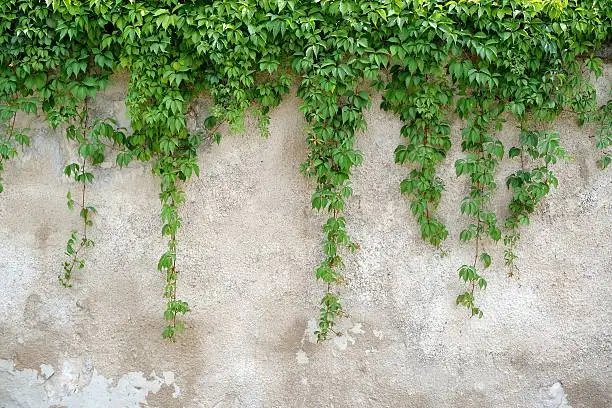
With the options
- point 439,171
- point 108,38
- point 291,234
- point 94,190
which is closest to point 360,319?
point 291,234

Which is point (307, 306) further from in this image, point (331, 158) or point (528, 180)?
point (528, 180)

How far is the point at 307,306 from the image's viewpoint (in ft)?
10.8

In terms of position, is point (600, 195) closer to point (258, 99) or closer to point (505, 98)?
point (505, 98)

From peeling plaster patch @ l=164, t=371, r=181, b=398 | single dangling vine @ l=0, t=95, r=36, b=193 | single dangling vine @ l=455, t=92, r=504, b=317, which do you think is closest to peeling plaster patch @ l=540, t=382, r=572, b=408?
single dangling vine @ l=455, t=92, r=504, b=317

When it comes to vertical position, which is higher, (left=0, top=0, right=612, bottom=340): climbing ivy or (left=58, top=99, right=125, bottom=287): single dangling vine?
(left=0, top=0, right=612, bottom=340): climbing ivy

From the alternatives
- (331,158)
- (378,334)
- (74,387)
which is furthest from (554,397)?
(74,387)

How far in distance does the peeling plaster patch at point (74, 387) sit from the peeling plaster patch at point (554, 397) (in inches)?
83.5

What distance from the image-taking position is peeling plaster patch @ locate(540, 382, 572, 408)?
329 cm

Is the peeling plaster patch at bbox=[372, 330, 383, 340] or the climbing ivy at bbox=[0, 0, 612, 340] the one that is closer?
the climbing ivy at bbox=[0, 0, 612, 340]

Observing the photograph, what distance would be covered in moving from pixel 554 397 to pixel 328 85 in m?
2.20

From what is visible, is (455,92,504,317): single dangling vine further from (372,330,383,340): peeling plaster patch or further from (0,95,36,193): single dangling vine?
(0,95,36,193): single dangling vine

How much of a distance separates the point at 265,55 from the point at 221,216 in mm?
942

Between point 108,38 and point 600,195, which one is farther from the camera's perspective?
point 600,195

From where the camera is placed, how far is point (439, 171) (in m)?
3.28
